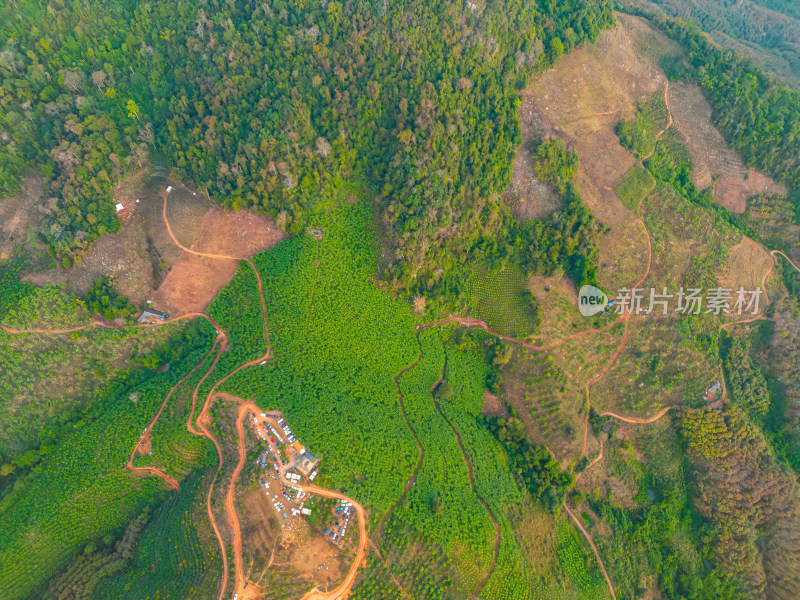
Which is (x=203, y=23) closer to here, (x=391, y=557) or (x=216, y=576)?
(x=216, y=576)

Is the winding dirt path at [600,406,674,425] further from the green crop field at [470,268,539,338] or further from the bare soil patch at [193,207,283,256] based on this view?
the bare soil patch at [193,207,283,256]

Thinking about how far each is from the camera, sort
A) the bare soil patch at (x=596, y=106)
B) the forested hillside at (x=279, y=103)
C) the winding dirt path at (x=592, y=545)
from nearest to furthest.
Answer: the winding dirt path at (x=592, y=545), the forested hillside at (x=279, y=103), the bare soil patch at (x=596, y=106)

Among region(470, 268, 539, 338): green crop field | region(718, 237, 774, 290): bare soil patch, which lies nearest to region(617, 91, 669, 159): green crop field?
region(718, 237, 774, 290): bare soil patch

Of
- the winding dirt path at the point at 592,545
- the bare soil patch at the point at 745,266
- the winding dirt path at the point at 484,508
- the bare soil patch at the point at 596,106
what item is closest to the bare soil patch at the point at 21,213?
the winding dirt path at the point at 484,508

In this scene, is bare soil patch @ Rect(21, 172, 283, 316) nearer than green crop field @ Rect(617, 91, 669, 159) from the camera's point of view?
Yes

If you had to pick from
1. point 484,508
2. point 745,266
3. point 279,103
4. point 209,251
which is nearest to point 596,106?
point 745,266

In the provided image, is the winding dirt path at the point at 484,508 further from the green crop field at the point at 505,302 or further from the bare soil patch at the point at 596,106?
the bare soil patch at the point at 596,106
